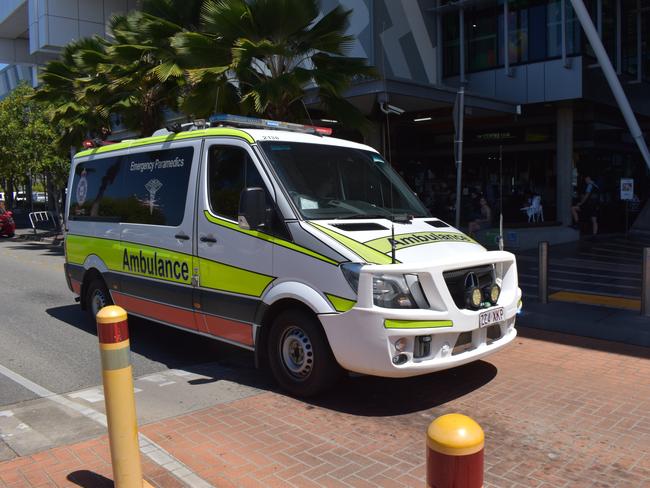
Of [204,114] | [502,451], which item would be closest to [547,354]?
[502,451]

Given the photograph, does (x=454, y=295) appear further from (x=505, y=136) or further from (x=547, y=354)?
(x=505, y=136)

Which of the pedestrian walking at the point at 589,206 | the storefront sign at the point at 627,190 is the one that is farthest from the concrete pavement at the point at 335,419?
the pedestrian walking at the point at 589,206

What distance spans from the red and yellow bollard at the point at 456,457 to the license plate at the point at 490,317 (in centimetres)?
308

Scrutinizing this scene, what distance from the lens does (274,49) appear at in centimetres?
1109

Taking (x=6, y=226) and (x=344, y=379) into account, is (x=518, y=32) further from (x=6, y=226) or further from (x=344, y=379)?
(x=6, y=226)

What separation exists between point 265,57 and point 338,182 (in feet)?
20.8

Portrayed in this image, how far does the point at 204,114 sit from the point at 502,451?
31.2ft

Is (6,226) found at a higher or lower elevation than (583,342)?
higher

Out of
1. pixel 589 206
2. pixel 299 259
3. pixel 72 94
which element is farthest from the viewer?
pixel 589 206

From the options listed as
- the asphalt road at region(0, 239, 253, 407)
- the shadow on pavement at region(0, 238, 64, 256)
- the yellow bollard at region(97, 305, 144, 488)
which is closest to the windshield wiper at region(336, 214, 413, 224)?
the asphalt road at region(0, 239, 253, 407)

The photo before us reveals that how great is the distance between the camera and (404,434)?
183 inches

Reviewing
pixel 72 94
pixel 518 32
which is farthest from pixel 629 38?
pixel 72 94

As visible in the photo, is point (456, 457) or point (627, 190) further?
point (627, 190)

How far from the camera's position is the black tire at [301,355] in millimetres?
5117
